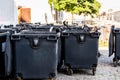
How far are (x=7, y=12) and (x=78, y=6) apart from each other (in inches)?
529

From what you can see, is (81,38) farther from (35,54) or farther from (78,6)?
(78,6)

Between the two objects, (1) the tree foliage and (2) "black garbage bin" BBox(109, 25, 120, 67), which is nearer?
(2) "black garbage bin" BBox(109, 25, 120, 67)

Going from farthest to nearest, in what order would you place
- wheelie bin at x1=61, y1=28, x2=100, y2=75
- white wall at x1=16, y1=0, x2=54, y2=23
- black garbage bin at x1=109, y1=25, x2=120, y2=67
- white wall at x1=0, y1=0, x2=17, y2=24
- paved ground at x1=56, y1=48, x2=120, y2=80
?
white wall at x1=16, y1=0, x2=54, y2=23
white wall at x1=0, y1=0, x2=17, y2=24
black garbage bin at x1=109, y1=25, x2=120, y2=67
wheelie bin at x1=61, y1=28, x2=100, y2=75
paved ground at x1=56, y1=48, x2=120, y2=80

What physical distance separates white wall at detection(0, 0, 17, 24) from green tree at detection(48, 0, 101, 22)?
11.2m

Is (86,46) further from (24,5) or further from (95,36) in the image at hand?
(24,5)

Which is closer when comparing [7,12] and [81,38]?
[81,38]

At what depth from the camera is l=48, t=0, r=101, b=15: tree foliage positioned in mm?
28141

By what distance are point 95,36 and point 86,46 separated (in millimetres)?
332

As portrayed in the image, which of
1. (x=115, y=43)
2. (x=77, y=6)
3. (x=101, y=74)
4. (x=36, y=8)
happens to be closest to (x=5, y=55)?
(x=101, y=74)

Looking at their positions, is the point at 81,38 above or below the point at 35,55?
above

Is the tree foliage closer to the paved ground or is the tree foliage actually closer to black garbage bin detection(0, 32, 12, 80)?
the paved ground

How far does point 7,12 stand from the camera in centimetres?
1614

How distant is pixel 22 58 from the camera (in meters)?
6.41

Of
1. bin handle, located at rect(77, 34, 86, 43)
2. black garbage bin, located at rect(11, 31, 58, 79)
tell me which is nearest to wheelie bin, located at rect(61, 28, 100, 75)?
bin handle, located at rect(77, 34, 86, 43)
